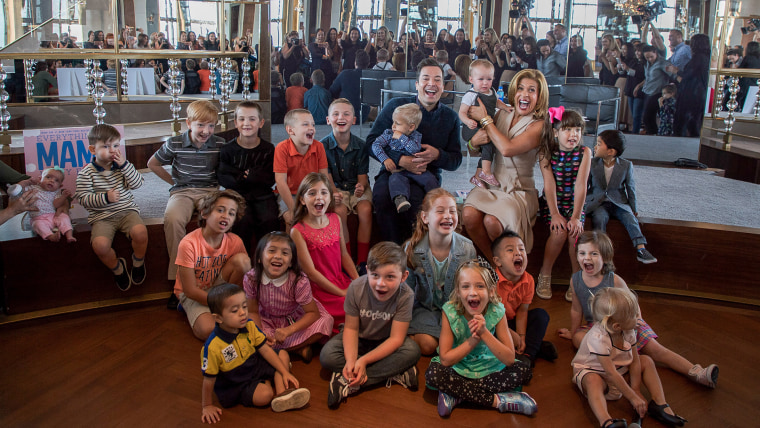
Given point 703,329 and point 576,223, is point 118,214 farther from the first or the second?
point 703,329

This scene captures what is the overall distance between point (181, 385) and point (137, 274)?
0.92 metres

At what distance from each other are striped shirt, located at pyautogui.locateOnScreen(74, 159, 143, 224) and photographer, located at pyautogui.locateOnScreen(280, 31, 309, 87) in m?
3.24

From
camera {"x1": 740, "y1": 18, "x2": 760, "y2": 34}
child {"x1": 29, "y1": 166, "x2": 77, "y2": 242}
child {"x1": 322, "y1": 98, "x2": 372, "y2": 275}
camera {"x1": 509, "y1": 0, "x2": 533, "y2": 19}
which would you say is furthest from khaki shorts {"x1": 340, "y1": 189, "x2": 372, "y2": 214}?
camera {"x1": 740, "y1": 18, "x2": 760, "y2": 34}

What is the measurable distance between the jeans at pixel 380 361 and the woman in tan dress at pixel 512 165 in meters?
0.98

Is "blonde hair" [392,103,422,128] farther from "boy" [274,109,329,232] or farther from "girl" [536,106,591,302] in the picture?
"girl" [536,106,591,302]

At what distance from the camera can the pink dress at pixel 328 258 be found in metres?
2.95

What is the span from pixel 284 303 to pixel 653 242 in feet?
6.93

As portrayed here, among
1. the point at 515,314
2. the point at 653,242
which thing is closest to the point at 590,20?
the point at 653,242

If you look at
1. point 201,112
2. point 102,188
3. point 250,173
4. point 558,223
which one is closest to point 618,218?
point 558,223

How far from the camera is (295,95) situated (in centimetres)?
620

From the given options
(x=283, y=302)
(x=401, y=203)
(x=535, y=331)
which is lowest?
(x=535, y=331)

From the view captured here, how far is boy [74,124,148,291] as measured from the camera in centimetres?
300

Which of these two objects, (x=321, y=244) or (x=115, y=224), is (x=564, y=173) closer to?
(x=321, y=244)

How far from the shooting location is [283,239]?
2.62 meters
